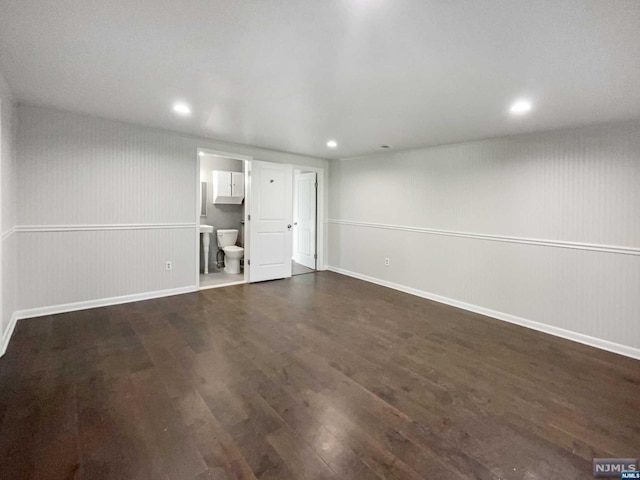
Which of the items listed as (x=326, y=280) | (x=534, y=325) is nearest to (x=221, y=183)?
(x=326, y=280)

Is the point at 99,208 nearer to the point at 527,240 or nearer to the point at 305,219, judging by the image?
the point at 305,219

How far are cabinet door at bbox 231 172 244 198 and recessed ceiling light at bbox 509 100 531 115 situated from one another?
14.6 feet

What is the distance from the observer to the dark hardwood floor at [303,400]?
5.10 ft

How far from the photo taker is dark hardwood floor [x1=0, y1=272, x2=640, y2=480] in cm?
156

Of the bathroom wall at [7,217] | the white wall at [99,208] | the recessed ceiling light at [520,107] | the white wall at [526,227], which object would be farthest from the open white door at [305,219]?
the bathroom wall at [7,217]

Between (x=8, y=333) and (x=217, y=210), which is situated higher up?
(x=217, y=210)

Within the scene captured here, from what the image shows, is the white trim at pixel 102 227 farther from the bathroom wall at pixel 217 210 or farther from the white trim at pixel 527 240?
the white trim at pixel 527 240

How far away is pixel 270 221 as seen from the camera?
211 inches

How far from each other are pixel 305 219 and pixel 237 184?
5.46ft

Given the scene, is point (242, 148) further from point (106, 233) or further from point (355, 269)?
point (355, 269)

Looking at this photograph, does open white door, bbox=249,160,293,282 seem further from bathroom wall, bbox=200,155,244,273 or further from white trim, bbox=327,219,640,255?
white trim, bbox=327,219,640,255

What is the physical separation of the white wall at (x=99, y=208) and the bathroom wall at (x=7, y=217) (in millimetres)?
223

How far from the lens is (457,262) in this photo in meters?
4.25

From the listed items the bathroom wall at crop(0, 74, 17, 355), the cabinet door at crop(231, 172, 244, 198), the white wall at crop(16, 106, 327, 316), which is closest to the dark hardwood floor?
the bathroom wall at crop(0, 74, 17, 355)
